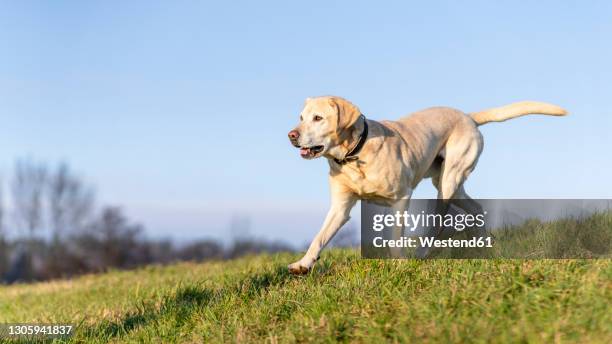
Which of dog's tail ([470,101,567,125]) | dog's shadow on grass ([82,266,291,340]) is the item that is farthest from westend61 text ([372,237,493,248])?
dog's tail ([470,101,567,125])

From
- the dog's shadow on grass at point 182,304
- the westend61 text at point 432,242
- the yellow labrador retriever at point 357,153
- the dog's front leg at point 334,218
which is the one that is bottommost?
the dog's shadow on grass at point 182,304

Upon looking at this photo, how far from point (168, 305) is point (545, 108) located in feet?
16.3

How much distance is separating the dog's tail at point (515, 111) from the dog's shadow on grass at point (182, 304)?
10.4ft

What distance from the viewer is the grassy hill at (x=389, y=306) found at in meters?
4.54

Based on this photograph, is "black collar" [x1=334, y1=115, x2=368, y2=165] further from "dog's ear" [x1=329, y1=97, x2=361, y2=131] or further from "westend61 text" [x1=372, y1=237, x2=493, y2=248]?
"westend61 text" [x1=372, y1=237, x2=493, y2=248]

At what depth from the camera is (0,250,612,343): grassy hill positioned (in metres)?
4.54

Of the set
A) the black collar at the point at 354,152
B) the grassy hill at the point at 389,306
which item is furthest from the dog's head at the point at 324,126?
the grassy hill at the point at 389,306

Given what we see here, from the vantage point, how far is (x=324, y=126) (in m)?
6.69

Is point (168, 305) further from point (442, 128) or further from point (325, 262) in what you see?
point (442, 128)

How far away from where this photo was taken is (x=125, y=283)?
12.7m

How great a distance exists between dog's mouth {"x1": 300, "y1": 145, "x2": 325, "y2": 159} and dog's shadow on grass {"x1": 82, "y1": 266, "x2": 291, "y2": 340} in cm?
127

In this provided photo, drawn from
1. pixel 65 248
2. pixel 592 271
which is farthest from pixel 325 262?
pixel 65 248


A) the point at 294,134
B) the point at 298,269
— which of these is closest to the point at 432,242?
the point at 298,269

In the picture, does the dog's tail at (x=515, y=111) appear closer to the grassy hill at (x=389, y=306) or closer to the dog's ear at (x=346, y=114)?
the dog's ear at (x=346, y=114)
